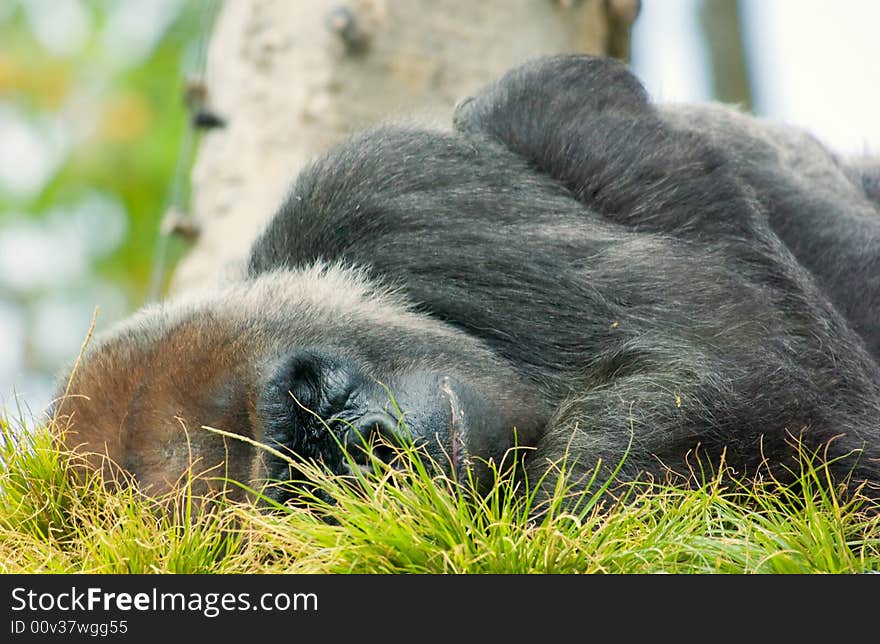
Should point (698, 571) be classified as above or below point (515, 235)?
below

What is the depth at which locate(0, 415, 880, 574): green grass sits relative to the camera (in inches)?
83.8

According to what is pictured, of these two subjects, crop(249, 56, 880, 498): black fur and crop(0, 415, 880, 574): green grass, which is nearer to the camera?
crop(0, 415, 880, 574): green grass

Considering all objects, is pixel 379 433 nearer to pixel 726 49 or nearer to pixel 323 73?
pixel 323 73

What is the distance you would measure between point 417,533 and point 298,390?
659 mm

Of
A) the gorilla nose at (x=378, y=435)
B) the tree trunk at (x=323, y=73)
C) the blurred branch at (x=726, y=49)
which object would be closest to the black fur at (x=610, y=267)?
the gorilla nose at (x=378, y=435)

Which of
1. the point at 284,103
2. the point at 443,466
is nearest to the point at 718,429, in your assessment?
the point at 443,466

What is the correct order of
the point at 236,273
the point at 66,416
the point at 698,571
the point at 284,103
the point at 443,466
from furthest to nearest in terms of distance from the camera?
the point at 284,103 < the point at 236,273 < the point at 66,416 < the point at 443,466 < the point at 698,571

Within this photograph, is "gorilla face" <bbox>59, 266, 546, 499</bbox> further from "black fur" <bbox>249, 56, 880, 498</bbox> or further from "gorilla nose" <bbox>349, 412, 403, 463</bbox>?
"black fur" <bbox>249, 56, 880, 498</bbox>

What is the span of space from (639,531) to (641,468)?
44 cm

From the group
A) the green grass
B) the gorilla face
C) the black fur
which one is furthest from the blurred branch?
the green grass

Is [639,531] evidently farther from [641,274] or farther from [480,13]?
[480,13]

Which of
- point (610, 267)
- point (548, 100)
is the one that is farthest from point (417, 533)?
point (548, 100)

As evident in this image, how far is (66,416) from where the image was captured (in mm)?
2912

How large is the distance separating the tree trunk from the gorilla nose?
2256 millimetres
